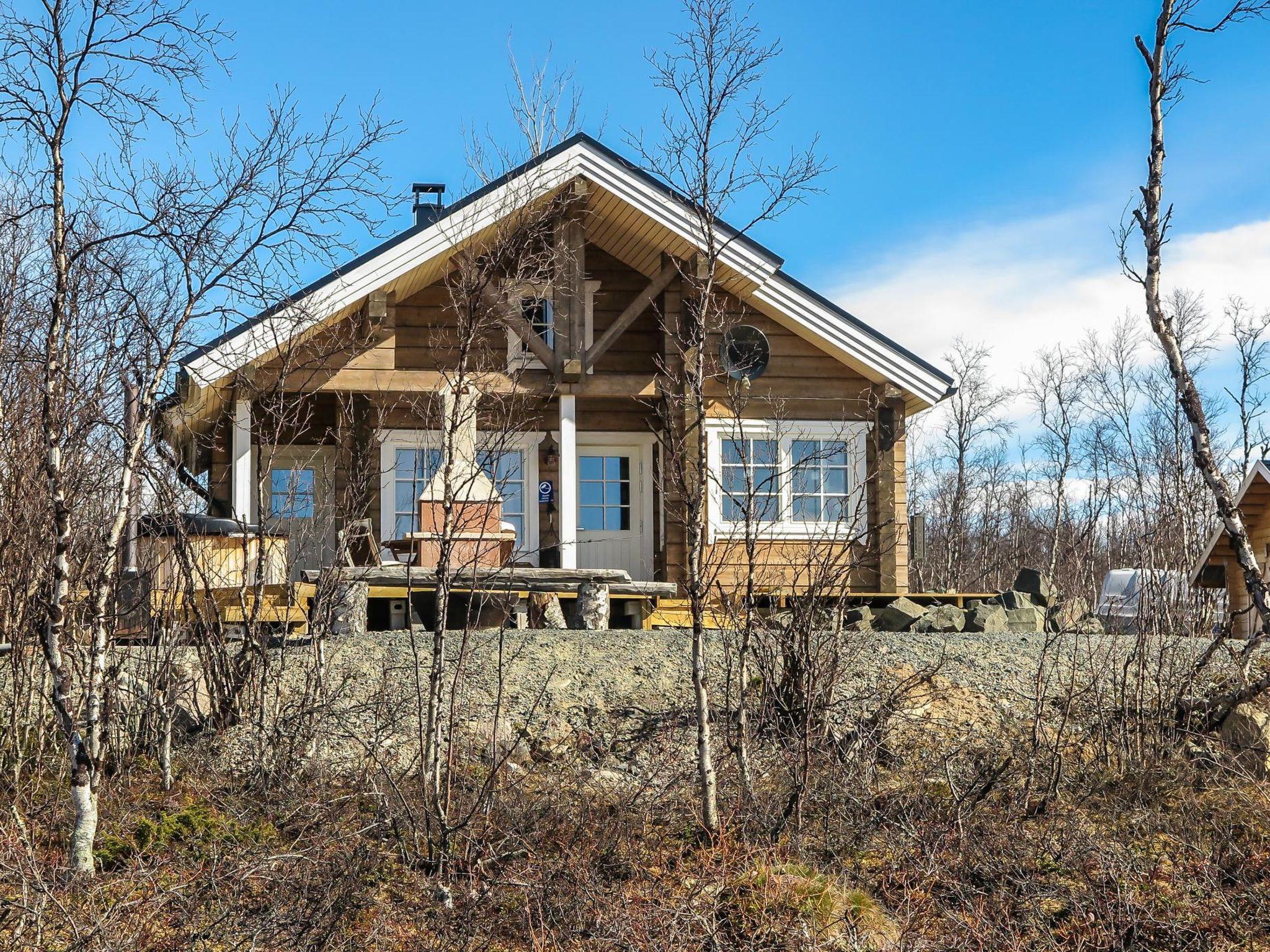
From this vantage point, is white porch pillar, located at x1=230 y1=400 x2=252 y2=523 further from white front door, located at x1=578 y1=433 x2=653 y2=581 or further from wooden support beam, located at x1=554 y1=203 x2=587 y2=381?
white front door, located at x1=578 y1=433 x2=653 y2=581

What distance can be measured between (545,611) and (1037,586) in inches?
269

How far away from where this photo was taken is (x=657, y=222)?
15398mm

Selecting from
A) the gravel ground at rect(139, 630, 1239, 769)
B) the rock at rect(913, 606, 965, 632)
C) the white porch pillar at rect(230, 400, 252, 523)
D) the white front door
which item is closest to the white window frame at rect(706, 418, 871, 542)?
the white front door

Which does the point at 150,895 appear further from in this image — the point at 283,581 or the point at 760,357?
the point at 760,357

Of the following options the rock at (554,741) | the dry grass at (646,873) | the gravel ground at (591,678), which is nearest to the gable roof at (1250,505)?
the gravel ground at (591,678)

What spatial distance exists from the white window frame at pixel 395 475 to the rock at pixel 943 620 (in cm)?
435

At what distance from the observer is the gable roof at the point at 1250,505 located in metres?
19.4

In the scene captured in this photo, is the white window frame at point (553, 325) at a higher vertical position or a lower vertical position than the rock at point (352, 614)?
higher

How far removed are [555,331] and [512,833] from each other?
847 cm

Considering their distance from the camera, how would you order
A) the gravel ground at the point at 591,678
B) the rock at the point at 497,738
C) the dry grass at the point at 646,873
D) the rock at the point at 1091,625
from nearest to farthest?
the dry grass at the point at 646,873
the rock at the point at 497,738
the gravel ground at the point at 591,678
the rock at the point at 1091,625

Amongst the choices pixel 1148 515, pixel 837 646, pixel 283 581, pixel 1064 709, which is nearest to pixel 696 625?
pixel 837 646

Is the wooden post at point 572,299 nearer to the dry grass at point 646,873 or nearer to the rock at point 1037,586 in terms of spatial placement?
the rock at point 1037,586

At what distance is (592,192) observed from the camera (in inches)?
615

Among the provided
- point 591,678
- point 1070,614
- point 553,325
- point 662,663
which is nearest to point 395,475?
point 553,325
